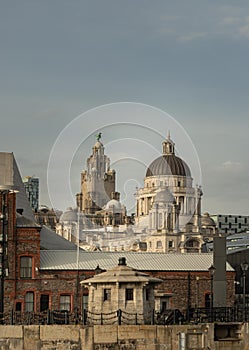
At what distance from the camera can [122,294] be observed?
5153 centimetres

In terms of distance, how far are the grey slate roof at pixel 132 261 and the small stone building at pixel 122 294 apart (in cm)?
2015

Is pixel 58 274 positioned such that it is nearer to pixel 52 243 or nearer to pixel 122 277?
pixel 52 243

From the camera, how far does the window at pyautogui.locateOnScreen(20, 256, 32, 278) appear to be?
7156cm

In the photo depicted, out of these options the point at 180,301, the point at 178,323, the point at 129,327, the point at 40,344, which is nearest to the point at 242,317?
the point at 178,323

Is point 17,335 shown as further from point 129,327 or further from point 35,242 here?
point 35,242

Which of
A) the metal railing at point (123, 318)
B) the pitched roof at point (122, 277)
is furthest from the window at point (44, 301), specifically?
the pitched roof at point (122, 277)

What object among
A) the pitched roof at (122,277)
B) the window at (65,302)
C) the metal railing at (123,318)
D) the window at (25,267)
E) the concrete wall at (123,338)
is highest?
the window at (25,267)

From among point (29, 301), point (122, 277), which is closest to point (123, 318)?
point (122, 277)

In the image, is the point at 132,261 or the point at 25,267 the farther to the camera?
the point at 132,261

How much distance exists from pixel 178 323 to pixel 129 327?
3.41m

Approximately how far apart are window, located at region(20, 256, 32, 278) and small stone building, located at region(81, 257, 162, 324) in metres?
20.0

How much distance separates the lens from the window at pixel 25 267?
71562 millimetres

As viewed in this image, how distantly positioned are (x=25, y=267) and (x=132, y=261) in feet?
30.9

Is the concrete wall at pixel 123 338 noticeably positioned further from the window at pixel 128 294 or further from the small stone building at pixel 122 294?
the window at pixel 128 294
